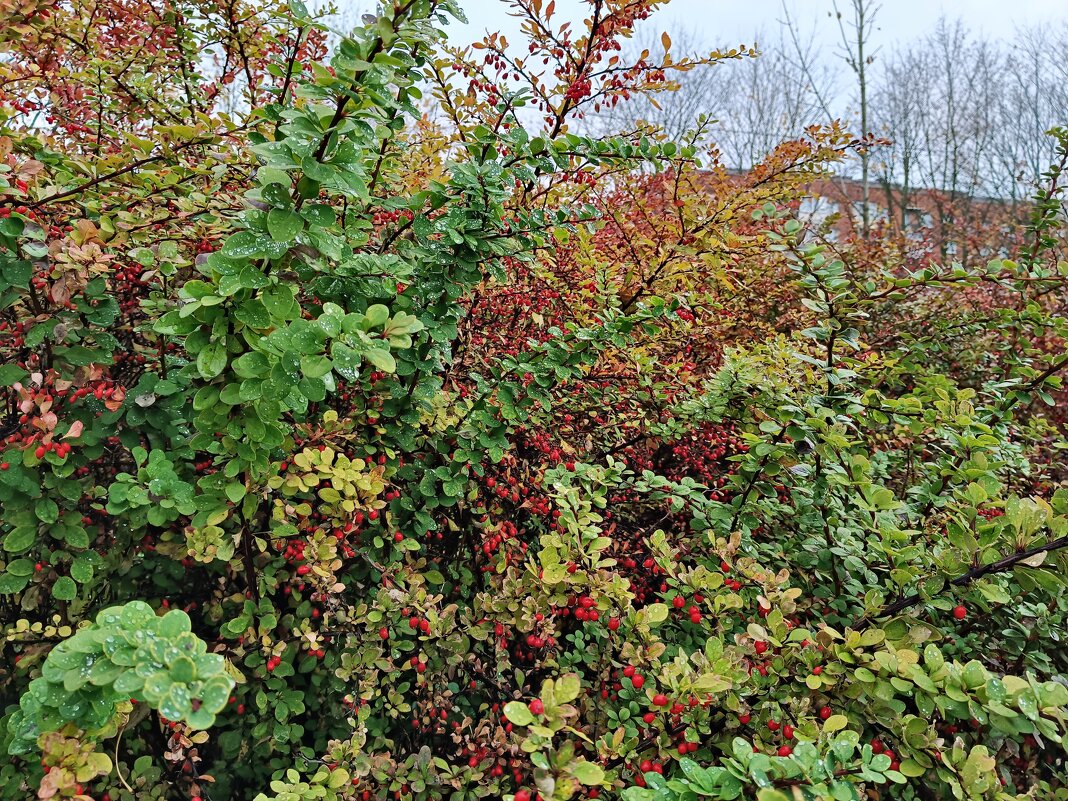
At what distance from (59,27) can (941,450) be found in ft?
12.8

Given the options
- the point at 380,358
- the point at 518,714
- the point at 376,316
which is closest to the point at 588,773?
the point at 518,714

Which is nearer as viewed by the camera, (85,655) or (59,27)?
(85,655)

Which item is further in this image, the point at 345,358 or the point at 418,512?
the point at 418,512

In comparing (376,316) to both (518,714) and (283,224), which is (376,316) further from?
(518,714)

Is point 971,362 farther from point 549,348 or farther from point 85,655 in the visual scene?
point 85,655

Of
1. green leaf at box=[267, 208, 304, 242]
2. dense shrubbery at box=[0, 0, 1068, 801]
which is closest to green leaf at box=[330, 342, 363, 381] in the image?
dense shrubbery at box=[0, 0, 1068, 801]

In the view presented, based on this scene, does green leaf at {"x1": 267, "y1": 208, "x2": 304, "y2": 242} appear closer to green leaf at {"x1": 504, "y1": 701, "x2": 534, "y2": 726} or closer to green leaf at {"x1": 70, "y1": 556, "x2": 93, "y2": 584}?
green leaf at {"x1": 504, "y1": 701, "x2": 534, "y2": 726}

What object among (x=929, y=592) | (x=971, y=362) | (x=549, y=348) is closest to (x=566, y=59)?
(x=549, y=348)

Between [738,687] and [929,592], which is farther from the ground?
[929,592]

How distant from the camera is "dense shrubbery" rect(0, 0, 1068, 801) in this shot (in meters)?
1.13

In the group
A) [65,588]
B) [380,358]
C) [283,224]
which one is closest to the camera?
[380,358]

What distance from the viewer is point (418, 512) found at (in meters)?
1.86

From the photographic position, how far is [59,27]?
2.31m

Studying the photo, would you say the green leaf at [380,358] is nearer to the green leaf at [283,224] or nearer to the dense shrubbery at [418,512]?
the dense shrubbery at [418,512]
